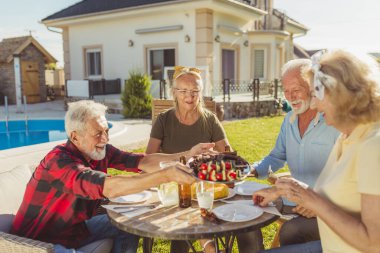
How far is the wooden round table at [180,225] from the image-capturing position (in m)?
1.74

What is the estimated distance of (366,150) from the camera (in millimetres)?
1466

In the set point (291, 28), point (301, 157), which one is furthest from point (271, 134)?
point (291, 28)

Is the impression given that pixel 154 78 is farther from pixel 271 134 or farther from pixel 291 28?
pixel 291 28

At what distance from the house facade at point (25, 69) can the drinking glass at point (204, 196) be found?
16427mm

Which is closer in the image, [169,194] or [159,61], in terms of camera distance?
[169,194]

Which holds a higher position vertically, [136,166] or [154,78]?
[154,78]

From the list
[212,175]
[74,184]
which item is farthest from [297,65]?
[74,184]

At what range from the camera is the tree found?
1084 centimetres

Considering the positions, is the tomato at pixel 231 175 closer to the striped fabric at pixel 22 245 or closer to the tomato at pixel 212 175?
the tomato at pixel 212 175

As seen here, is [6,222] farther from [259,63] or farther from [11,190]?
[259,63]

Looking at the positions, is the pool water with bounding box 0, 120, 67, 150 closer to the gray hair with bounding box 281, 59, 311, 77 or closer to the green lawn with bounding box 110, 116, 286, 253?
the green lawn with bounding box 110, 116, 286, 253

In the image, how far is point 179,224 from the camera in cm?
185

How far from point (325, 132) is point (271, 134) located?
5.68m

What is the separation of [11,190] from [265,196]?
1.65m
